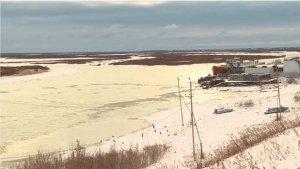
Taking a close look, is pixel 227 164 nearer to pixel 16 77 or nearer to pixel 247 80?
pixel 247 80

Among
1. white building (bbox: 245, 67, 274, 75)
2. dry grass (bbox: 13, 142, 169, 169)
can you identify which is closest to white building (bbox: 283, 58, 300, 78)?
white building (bbox: 245, 67, 274, 75)

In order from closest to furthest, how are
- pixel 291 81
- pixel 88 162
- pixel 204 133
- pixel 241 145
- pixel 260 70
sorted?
pixel 241 145 < pixel 88 162 < pixel 204 133 < pixel 291 81 < pixel 260 70

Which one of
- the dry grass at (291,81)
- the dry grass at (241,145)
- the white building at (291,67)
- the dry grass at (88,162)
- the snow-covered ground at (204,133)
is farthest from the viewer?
the white building at (291,67)

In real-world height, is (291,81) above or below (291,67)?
below

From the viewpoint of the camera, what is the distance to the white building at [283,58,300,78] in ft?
160

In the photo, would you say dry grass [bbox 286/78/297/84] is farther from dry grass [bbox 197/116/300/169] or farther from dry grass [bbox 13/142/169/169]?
dry grass [bbox 13/142/169/169]

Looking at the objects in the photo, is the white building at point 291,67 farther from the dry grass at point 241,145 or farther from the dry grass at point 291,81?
the dry grass at point 241,145

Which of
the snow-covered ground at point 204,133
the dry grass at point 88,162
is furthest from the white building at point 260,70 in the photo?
the dry grass at point 88,162

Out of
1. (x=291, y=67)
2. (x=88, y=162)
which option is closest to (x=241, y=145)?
(x=88, y=162)

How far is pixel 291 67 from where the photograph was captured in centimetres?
4975

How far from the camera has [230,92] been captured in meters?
43.9

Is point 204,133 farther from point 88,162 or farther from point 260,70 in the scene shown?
point 260,70

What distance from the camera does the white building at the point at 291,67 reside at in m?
48.9

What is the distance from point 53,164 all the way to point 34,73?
64.2m
